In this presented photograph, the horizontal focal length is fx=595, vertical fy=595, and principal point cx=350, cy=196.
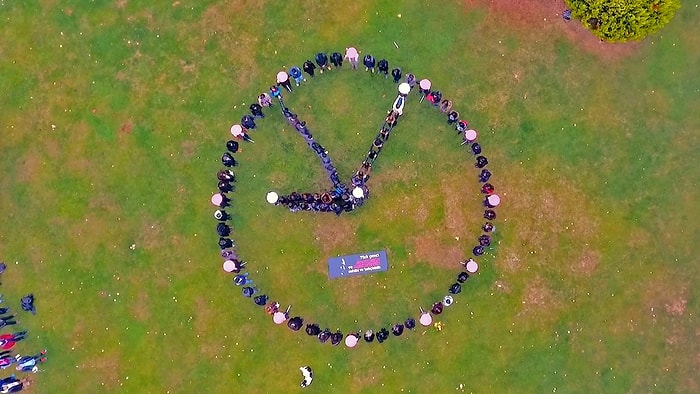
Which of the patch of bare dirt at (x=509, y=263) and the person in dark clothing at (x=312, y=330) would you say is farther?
the patch of bare dirt at (x=509, y=263)

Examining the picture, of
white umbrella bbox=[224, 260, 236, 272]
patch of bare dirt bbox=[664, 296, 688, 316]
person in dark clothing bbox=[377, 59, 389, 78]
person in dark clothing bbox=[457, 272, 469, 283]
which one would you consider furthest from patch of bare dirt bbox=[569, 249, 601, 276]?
white umbrella bbox=[224, 260, 236, 272]

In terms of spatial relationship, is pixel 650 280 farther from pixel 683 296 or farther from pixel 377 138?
Result: pixel 377 138

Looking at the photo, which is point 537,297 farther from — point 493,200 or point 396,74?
point 396,74

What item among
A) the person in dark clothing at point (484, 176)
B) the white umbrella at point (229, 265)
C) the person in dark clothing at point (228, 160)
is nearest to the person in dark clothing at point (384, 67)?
the person in dark clothing at point (484, 176)

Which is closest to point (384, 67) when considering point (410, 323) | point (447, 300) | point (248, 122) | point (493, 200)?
point (248, 122)

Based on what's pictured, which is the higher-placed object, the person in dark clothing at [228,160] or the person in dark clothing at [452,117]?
the person in dark clothing at [228,160]

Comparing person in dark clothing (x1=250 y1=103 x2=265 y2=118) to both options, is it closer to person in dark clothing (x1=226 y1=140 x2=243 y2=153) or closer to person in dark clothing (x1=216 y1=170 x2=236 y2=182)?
person in dark clothing (x1=226 y1=140 x2=243 y2=153)

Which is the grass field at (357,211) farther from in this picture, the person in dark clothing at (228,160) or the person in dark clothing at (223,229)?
the person in dark clothing at (223,229)
